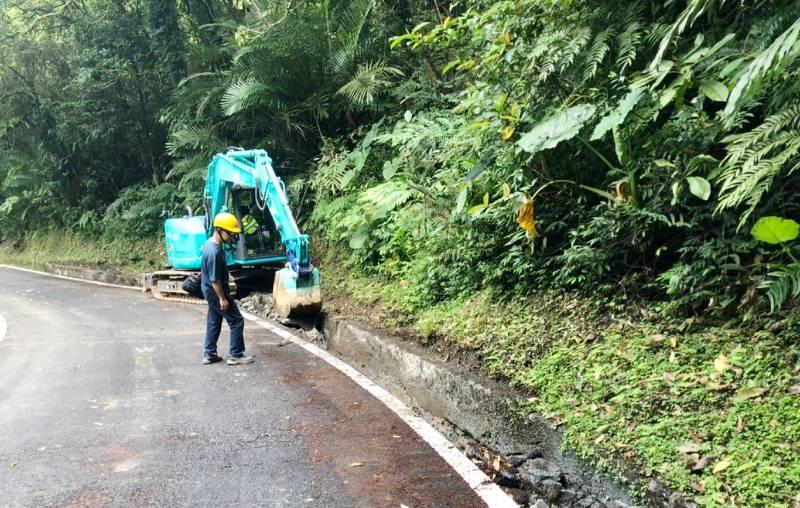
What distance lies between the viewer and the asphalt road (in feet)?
12.3

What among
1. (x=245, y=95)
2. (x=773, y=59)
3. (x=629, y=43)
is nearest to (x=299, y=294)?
(x=629, y=43)

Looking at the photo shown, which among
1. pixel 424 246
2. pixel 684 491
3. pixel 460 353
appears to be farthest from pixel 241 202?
pixel 684 491

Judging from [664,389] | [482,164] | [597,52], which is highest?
[597,52]

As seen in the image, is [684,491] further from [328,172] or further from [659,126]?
[328,172]

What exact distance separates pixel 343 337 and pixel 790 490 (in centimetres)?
527

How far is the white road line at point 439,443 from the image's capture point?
3664mm

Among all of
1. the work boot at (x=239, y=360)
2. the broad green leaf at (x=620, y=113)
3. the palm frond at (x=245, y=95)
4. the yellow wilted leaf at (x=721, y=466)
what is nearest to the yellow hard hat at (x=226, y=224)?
the work boot at (x=239, y=360)

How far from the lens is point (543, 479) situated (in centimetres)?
381

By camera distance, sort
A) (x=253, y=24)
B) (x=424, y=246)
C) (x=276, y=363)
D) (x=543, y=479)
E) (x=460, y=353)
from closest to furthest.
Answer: (x=543, y=479), (x=460, y=353), (x=276, y=363), (x=424, y=246), (x=253, y=24)

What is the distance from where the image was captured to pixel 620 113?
435 cm

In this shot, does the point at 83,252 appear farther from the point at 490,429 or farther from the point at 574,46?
the point at 574,46

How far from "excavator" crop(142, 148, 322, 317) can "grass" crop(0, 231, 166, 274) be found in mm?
4706

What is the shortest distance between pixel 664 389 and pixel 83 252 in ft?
73.5

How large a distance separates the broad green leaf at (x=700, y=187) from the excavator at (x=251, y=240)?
4643 mm
